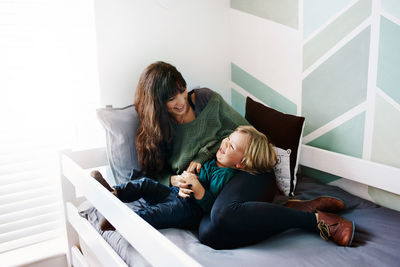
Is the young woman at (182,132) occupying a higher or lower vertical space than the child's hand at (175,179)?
higher

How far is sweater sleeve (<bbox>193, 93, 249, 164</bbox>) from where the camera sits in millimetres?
1571

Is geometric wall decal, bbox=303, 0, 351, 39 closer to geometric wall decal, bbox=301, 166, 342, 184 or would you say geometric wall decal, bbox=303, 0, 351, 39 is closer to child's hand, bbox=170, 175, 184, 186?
geometric wall decal, bbox=301, 166, 342, 184

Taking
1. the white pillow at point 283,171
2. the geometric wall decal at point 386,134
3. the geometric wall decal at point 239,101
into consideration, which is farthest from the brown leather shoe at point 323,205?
the geometric wall decal at point 239,101

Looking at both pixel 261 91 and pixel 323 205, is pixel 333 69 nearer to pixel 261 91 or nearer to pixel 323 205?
pixel 261 91

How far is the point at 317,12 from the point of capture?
1676 mm

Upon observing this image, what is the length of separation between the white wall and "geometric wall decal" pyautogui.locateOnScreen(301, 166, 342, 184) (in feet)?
2.39

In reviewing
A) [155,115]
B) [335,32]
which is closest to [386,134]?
[335,32]

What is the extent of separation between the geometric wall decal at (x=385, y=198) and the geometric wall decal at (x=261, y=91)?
21.8 inches

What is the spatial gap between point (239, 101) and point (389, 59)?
0.97m

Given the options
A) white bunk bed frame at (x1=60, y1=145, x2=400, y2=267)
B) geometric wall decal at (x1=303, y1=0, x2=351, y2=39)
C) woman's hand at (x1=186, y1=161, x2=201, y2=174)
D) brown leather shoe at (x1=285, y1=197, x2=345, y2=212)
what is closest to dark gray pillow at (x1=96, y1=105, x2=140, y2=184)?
white bunk bed frame at (x1=60, y1=145, x2=400, y2=267)

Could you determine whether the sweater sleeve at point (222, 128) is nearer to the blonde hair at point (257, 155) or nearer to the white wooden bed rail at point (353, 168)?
the blonde hair at point (257, 155)

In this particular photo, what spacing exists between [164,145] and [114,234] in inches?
19.5

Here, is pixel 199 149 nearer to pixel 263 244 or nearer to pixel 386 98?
pixel 263 244

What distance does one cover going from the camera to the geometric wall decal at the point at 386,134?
1.43 metres
